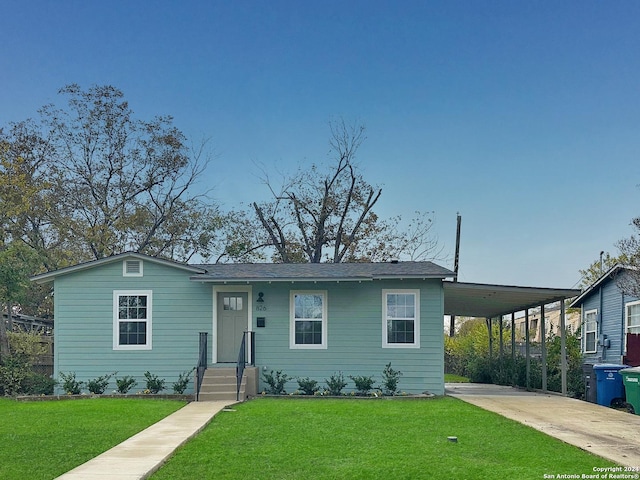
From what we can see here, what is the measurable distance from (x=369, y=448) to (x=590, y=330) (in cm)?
1758

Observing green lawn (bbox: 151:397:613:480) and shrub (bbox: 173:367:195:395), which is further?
shrub (bbox: 173:367:195:395)

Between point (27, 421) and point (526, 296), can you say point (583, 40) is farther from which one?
point (27, 421)

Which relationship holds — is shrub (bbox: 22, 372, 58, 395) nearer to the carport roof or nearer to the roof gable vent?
the roof gable vent

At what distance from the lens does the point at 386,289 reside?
17266 millimetres

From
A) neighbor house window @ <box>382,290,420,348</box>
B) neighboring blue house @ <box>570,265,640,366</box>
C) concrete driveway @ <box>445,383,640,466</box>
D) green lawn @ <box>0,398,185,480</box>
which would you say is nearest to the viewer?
green lawn @ <box>0,398,185,480</box>

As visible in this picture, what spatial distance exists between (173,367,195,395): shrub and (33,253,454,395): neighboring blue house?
153mm

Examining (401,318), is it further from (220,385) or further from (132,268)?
(132,268)

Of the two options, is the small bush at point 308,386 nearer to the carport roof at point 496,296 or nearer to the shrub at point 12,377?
the carport roof at point 496,296

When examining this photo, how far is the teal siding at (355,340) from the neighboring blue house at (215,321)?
0.02 metres

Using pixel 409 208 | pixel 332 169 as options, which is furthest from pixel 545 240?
pixel 332 169

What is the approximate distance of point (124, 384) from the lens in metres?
16.8

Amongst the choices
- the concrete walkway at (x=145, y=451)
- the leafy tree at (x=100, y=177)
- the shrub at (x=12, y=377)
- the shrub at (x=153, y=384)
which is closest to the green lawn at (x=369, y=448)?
the concrete walkway at (x=145, y=451)

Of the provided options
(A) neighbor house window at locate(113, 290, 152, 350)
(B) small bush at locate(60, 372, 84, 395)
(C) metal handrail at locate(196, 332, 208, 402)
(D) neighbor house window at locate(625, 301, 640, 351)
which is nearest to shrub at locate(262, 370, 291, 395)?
(C) metal handrail at locate(196, 332, 208, 402)

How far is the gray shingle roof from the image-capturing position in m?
16.7
